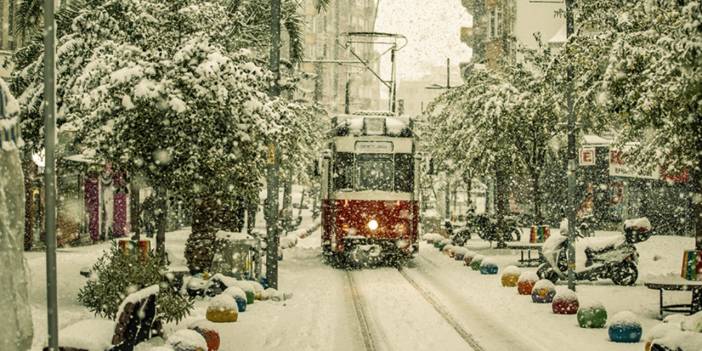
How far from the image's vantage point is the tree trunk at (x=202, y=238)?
20422 millimetres

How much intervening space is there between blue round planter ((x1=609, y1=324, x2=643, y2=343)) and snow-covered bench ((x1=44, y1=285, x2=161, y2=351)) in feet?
20.1

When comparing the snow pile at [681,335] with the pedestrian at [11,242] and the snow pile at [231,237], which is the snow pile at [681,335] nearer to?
the pedestrian at [11,242]

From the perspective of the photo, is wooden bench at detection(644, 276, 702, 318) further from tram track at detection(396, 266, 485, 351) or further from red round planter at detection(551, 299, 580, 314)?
tram track at detection(396, 266, 485, 351)

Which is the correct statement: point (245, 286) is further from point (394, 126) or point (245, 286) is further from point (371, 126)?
point (394, 126)

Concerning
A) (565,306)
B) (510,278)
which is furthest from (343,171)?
(565,306)

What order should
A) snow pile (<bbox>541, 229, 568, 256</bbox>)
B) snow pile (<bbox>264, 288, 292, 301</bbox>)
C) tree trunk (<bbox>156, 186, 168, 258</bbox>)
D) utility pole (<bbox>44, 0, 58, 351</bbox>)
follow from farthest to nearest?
snow pile (<bbox>541, 229, 568, 256</bbox>)
snow pile (<bbox>264, 288, 292, 301</bbox>)
tree trunk (<bbox>156, 186, 168, 258</bbox>)
utility pole (<bbox>44, 0, 58, 351</bbox>)

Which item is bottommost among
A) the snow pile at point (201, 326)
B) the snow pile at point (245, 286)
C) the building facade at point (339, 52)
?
the snow pile at point (245, 286)

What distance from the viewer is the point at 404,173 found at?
79.6 ft

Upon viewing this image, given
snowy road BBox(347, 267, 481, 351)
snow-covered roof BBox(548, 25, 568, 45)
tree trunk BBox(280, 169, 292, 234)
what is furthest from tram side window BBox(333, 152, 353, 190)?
snow-covered roof BBox(548, 25, 568, 45)

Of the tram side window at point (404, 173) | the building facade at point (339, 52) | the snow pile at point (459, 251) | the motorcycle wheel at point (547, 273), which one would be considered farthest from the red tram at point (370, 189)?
the building facade at point (339, 52)

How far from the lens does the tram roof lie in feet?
79.9

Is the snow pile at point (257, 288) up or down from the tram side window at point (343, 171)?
down

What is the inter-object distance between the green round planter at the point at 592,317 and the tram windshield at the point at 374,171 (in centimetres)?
1096

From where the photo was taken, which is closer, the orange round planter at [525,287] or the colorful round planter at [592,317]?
the colorful round planter at [592,317]
